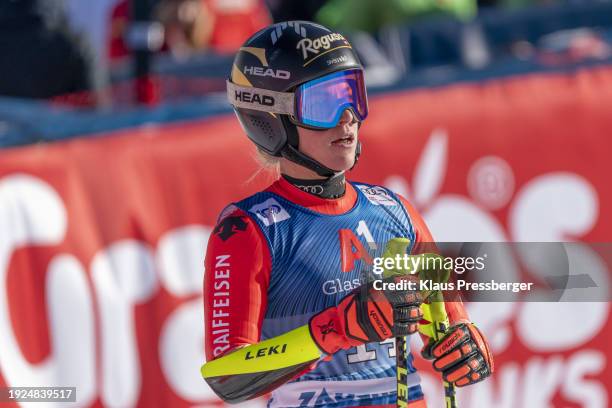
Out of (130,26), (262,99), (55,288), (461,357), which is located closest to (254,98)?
(262,99)

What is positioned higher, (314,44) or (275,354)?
(314,44)

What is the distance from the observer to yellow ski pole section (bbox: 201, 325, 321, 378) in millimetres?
3506

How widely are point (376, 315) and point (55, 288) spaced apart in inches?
117

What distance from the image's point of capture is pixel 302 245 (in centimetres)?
385

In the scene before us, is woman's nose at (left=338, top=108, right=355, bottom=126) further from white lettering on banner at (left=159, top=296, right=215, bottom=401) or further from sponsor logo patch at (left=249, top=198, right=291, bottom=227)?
white lettering on banner at (left=159, top=296, right=215, bottom=401)

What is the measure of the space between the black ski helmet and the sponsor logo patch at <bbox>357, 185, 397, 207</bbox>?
19 centimetres

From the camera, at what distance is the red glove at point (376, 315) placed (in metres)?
3.34

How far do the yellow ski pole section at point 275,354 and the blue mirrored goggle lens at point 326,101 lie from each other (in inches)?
27.4

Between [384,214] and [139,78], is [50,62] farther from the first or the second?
[384,214]

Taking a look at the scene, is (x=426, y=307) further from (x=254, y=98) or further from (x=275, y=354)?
(x=254, y=98)

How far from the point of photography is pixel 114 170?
20.5ft

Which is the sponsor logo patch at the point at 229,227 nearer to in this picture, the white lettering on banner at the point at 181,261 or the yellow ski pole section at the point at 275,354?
the yellow ski pole section at the point at 275,354

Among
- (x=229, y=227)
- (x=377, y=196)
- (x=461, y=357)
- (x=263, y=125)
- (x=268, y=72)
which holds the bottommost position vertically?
(x=461, y=357)

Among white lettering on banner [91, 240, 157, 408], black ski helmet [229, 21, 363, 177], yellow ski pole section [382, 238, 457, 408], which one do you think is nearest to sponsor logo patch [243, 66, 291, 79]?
black ski helmet [229, 21, 363, 177]
